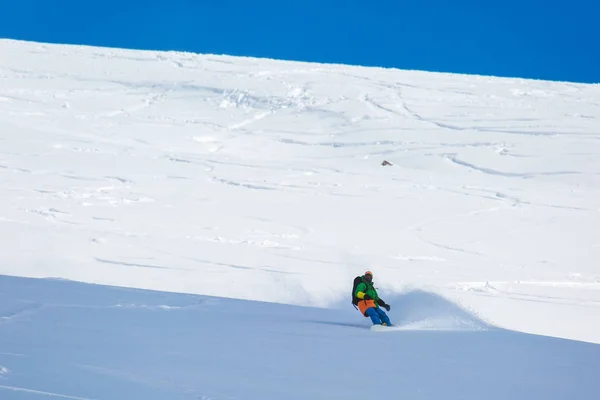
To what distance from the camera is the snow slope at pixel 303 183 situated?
27.8ft

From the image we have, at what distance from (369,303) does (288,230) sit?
4357 millimetres

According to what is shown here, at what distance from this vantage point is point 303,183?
13.4 meters

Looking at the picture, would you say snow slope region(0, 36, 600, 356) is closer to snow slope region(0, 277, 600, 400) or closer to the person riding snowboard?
the person riding snowboard

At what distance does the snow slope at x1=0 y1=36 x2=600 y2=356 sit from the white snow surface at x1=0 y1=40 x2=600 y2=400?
52 millimetres

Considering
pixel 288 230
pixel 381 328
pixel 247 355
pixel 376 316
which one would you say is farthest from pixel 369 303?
pixel 288 230

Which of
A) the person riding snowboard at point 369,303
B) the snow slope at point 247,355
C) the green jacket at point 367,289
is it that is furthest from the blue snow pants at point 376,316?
the snow slope at point 247,355

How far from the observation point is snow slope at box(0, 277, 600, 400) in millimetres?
3857

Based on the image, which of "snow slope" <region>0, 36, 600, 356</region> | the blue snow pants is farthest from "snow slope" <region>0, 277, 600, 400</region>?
"snow slope" <region>0, 36, 600, 356</region>

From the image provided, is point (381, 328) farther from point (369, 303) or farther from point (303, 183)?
point (303, 183)

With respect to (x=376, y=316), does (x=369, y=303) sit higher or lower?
higher

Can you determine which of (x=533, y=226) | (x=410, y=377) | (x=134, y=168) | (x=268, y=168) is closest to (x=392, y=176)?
(x=268, y=168)

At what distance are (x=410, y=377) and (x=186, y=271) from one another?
440 centimetres

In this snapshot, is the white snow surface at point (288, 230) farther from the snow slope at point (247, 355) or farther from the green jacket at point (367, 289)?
the green jacket at point (367, 289)

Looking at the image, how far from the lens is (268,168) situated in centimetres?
1455
